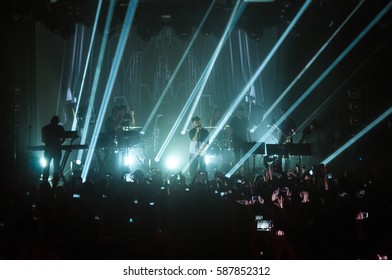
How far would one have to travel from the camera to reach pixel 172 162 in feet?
49.0

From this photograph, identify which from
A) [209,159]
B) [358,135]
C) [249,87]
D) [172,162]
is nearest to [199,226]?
[358,135]

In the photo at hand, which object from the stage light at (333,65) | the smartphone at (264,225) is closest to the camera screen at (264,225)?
the smartphone at (264,225)

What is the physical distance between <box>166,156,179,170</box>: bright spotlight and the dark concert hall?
2.5 inches

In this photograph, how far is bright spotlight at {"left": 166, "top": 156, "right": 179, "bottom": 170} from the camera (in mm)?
14555

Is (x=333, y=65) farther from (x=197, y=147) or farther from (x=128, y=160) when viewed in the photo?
(x=128, y=160)

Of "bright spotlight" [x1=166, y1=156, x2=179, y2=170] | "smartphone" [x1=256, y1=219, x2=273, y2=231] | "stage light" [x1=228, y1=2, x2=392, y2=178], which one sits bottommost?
"smartphone" [x1=256, y1=219, x2=273, y2=231]

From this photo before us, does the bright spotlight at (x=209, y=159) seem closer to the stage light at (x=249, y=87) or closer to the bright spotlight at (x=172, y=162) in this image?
the stage light at (x=249, y=87)

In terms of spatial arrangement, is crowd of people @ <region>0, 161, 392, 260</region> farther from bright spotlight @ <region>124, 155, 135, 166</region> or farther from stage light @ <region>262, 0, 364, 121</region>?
bright spotlight @ <region>124, 155, 135, 166</region>

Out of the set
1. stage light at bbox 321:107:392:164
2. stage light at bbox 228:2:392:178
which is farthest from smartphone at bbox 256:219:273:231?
stage light at bbox 321:107:392:164

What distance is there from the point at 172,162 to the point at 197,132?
124 inches

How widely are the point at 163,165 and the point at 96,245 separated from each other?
9.50 m

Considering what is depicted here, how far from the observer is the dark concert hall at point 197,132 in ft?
16.5
